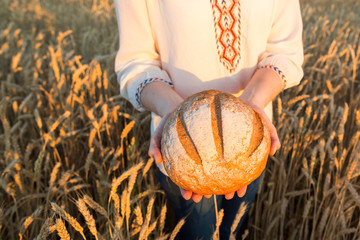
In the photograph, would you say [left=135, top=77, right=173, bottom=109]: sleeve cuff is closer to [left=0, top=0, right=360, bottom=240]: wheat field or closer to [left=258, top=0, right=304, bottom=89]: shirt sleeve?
[left=0, top=0, right=360, bottom=240]: wheat field

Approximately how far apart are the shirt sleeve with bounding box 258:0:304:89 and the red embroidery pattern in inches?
5.7

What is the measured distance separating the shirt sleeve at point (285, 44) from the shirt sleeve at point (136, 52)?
0.45 m

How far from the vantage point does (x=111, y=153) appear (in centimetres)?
150

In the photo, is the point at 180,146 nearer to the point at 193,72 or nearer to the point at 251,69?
the point at 193,72

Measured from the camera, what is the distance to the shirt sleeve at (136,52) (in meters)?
1.14

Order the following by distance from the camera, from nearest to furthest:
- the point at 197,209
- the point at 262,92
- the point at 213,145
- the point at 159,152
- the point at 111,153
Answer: the point at 213,145
the point at 159,152
the point at 262,92
the point at 197,209
the point at 111,153

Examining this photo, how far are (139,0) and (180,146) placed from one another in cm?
60

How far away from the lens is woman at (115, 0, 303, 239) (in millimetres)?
1091

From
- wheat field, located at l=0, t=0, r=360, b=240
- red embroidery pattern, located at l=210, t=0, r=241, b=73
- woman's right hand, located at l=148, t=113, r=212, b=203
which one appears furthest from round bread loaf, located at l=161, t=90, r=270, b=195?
red embroidery pattern, located at l=210, t=0, r=241, b=73

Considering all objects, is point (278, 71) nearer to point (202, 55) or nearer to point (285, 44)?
point (285, 44)

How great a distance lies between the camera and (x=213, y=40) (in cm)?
113

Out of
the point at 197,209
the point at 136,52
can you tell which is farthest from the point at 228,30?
the point at 197,209

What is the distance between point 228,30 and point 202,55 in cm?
14

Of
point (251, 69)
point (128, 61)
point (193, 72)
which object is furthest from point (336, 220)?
point (128, 61)
